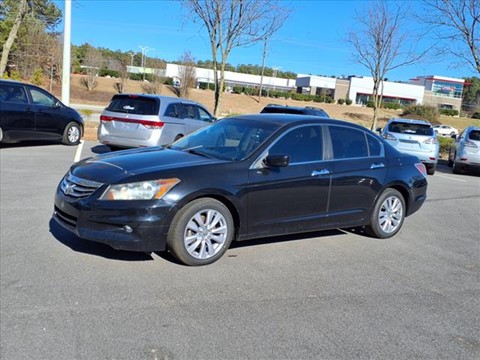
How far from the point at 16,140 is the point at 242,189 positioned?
30.6 ft

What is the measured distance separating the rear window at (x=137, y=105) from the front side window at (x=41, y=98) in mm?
2297

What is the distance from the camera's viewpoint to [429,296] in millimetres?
4641

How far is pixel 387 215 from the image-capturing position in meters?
6.62

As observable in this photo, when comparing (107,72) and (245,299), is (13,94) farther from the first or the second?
(107,72)

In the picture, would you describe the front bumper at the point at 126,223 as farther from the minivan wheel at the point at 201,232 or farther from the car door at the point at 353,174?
the car door at the point at 353,174

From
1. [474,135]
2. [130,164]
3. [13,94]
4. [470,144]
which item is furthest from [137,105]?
[474,135]

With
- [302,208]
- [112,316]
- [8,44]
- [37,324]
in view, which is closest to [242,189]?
[302,208]

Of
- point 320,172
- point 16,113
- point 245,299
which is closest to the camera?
point 245,299

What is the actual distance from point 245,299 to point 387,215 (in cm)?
305

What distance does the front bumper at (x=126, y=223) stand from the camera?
468 cm

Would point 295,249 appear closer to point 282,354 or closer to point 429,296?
point 429,296

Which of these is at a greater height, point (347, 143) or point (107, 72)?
point (107, 72)

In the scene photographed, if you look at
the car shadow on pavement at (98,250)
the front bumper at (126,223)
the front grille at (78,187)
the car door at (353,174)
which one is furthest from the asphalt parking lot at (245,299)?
the front grille at (78,187)

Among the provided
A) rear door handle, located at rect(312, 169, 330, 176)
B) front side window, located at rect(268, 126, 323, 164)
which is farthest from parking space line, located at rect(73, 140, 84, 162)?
rear door handle, located at rect(312, 169, 330, 176)
